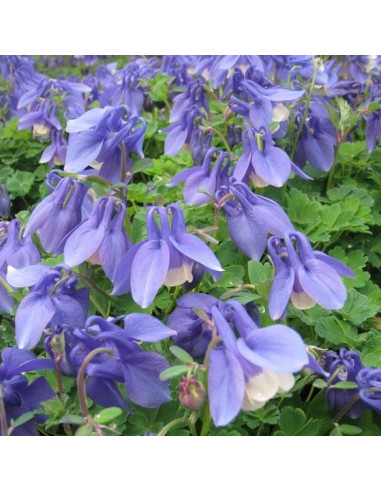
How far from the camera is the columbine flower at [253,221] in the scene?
55.3 inches

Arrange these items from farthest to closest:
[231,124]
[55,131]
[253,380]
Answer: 1. [55,131]
2. [231,124]
3. [253,380]

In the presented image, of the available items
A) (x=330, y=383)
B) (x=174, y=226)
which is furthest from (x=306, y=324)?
(x=174, y=226)

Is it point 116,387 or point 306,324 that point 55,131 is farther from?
point 116,387

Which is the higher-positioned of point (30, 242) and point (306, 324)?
point (30, 242)

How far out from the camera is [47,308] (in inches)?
47.0

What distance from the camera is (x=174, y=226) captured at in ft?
4.16

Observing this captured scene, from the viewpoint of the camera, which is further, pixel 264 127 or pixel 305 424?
pixel 264 127

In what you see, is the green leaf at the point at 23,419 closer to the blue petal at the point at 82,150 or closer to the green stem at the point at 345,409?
the blue petal at the point at 82,150

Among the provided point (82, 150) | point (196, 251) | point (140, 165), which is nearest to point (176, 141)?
point (140, 165)

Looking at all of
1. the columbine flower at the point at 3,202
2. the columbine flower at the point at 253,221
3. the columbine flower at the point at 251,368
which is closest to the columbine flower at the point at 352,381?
the columbine flower at the point at 253,221

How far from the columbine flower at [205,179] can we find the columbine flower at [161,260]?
1.15ft

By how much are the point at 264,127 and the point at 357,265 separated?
0.52 metres

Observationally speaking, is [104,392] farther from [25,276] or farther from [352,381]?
[352,381]

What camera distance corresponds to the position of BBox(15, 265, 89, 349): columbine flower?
3.88 feet
